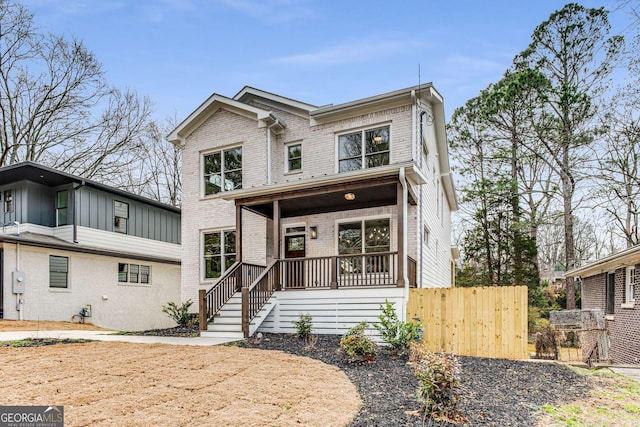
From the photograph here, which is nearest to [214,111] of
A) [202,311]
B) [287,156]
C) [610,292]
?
[287,156]

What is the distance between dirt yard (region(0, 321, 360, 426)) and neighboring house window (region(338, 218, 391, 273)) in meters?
4.73

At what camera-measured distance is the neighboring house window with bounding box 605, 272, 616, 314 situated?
44.4ft

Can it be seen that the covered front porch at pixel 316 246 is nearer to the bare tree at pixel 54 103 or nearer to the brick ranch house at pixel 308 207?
the brick ranch house at pixel 308 207

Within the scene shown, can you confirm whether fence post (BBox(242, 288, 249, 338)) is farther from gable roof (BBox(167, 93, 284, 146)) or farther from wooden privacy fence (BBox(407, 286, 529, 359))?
gable roof (BBox(167, 93, 284, 146))

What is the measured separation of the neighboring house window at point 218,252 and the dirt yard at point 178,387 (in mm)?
5956

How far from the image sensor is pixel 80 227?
1599 centimetres

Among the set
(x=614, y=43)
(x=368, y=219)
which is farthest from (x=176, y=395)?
(x=614, y=43)

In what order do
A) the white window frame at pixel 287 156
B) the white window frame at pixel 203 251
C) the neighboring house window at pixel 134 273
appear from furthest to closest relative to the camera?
the neighboring house window at pixel 134 273 < the white window frame at pixel 203 251 < the white window frame at pixel 287 156

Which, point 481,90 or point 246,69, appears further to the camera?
point 481,90

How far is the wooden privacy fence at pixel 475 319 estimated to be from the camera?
27.1 ft

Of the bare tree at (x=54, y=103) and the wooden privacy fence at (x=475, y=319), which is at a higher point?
the bare tree at (x=54, y=103)

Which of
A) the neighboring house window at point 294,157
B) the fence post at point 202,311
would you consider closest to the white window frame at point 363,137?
the neighboring house window at point 294,157

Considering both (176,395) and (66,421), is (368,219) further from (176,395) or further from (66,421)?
(66,421)

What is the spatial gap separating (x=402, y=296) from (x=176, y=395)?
581 cm
